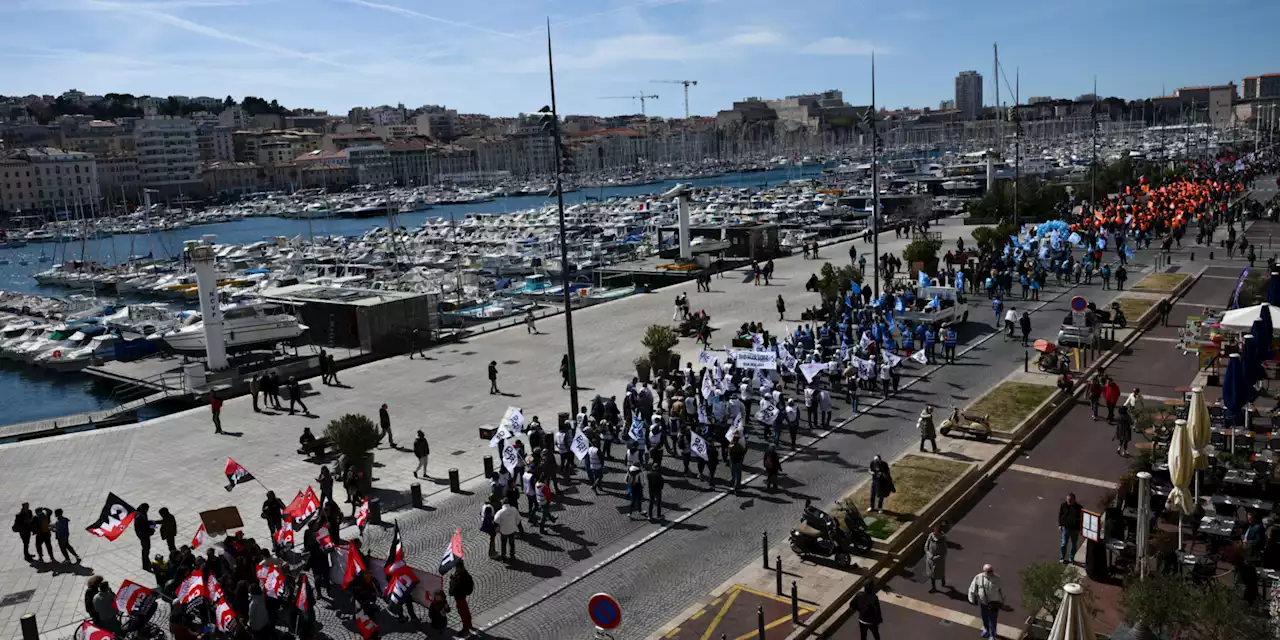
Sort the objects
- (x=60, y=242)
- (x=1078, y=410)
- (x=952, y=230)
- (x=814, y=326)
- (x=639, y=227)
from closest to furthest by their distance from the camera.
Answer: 1. (x=1078, y=410)
2. (x=814, y=326)
3. (x=952, y=230)
4. (x=639, y=227)
5. (x=60, y=242)

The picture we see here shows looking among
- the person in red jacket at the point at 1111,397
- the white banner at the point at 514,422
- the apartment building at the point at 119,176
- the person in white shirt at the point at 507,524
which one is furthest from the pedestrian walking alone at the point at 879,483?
the apartment building at the point at 119,176

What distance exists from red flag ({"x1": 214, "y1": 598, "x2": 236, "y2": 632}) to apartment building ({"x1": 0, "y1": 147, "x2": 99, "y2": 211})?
172 m

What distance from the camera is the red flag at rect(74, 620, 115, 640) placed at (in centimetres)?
1080

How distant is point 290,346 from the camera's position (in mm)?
34719

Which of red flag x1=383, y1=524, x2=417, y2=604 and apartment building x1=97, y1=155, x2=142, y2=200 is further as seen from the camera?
apartment building x1=97, y1=155, x2=142, y2=200

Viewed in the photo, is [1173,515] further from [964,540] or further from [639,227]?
[639,227]

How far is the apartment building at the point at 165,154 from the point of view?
604 ft

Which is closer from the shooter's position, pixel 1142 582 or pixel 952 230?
pixel 1142 582

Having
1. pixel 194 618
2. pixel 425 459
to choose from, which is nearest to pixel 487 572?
pixel 194 618

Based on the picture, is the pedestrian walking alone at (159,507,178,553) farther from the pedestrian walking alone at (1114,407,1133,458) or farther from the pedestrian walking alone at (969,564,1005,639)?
the pedestrian walking alone at (1114,407,1133,458)

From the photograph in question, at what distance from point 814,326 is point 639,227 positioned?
53.9m

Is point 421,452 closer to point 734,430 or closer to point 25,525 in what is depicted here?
point 734,430

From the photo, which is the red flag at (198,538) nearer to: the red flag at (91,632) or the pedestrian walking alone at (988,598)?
the red flag at (91,632)

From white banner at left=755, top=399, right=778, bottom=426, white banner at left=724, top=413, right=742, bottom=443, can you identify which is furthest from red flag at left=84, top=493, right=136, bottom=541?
white banner at left=755, top=399, right=778, bottom=426
